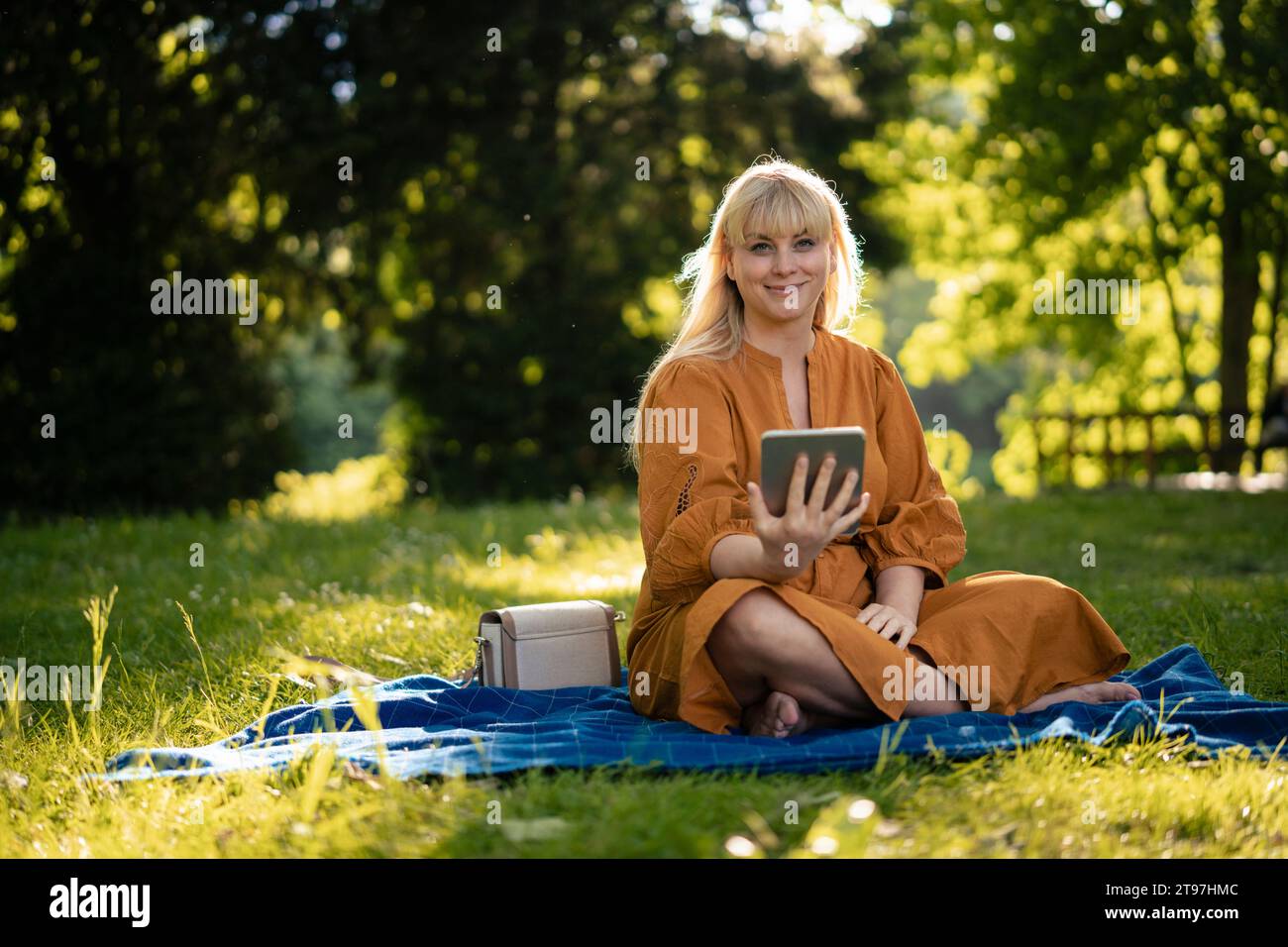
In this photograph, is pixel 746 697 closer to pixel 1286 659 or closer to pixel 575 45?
pixel 1286 659

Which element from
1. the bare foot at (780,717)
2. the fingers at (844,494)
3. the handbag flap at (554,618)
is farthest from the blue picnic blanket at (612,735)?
the fingers at (844,494)

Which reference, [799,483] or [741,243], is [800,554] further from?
[741,243]

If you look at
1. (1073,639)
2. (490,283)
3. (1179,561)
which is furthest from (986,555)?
(490,283)

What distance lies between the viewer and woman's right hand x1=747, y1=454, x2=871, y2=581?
3.50 metres

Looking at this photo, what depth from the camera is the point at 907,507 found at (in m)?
4.29

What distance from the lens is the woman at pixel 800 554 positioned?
12.3ft

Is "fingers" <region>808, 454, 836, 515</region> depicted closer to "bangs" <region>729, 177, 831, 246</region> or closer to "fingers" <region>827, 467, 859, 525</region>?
"fingers" <region>827, 467, 859, 525</region>

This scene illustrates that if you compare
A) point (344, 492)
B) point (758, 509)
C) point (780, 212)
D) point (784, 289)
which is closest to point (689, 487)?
point (758, 509)

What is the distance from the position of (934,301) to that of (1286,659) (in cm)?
1923

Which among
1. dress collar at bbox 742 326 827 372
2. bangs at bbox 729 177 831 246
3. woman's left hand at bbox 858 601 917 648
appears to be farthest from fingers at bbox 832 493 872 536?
bangs at bbox 729 177 831 246

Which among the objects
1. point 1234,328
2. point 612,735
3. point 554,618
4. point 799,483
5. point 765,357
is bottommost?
point 612,735

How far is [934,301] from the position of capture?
77.7ft

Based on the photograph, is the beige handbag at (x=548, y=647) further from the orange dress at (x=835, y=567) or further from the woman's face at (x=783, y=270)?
the woman's face at (x=783, y=270)

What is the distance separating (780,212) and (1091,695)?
1.85 meters
